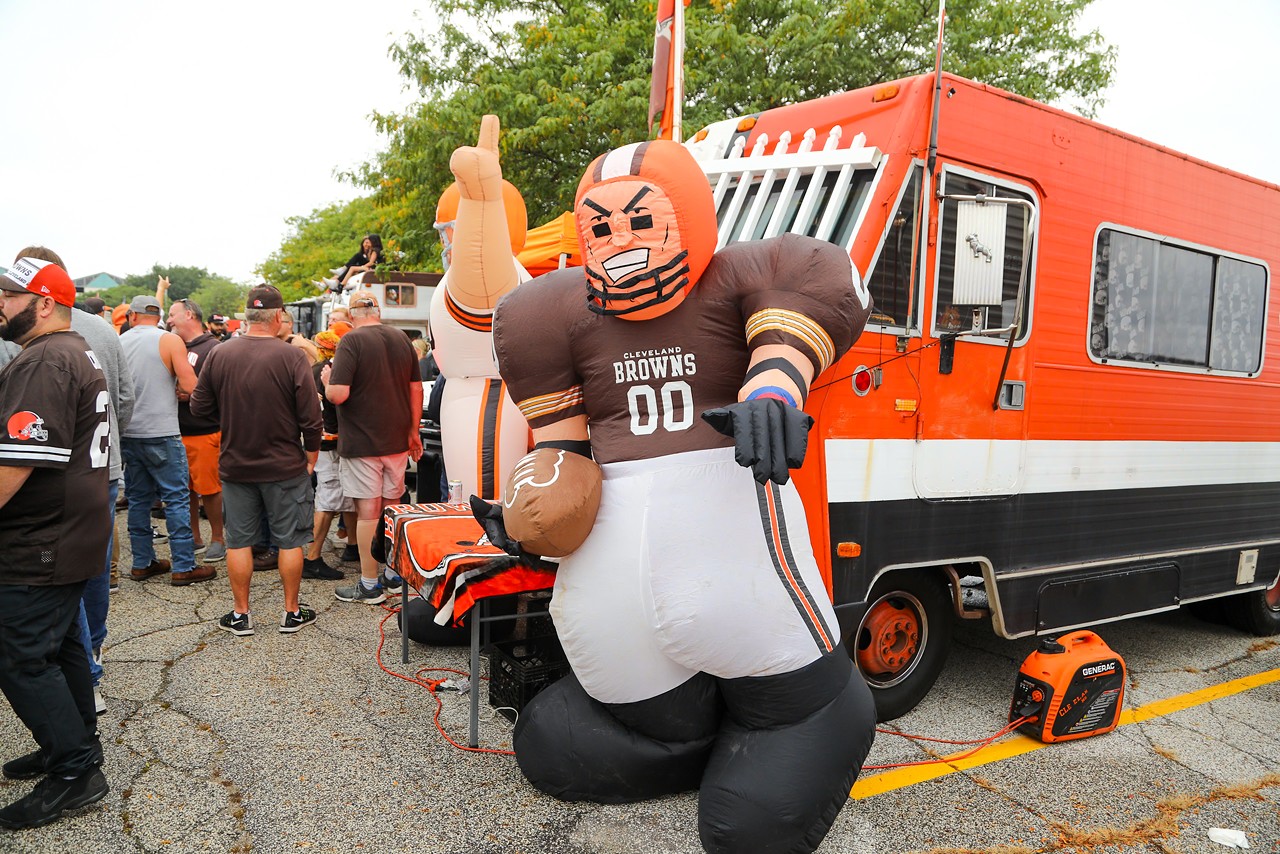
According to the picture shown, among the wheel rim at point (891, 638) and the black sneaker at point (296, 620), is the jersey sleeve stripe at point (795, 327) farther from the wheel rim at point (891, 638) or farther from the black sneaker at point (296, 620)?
the black sneaker at point (296, 620)

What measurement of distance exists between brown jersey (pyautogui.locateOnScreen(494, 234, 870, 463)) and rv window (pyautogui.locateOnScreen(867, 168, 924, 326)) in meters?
0.90

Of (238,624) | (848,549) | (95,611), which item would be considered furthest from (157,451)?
(848,549)

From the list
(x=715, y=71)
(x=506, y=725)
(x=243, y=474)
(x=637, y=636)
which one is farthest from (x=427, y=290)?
(x=637, y=636)

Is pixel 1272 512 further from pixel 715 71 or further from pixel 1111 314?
pixel 715 71

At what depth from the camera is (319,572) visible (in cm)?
640

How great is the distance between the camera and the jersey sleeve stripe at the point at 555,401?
3.01 metres

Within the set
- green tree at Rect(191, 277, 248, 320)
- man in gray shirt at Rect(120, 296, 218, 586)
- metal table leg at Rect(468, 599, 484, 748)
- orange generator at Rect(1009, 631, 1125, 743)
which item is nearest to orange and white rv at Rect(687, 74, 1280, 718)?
orange generator at Rect(1009, 631, 1125, 743)

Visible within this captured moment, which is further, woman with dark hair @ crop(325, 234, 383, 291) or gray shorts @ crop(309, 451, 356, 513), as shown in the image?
woman with dark hair @ crop(325, 234, 383, 291)

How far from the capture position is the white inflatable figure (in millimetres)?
4156

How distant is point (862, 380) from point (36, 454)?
10.1ft

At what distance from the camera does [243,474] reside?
4879 millimetres

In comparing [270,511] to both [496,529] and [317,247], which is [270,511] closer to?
[496,529]

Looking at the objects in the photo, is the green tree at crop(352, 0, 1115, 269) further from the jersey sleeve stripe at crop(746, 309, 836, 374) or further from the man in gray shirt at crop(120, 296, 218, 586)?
the jersey sleeve stripe at crop(746, 309, 836, 374)

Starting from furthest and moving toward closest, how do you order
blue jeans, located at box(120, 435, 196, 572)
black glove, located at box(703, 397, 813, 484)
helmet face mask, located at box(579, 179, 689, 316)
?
blue jeans, located at box(120, 435, 196, 572)
helmet face mask, located at box(579, 179, 689, 316)
black glove, located at box(703, 397, 813, 484)
